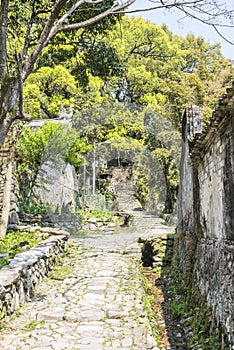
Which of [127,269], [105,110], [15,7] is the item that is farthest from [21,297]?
[105,110]

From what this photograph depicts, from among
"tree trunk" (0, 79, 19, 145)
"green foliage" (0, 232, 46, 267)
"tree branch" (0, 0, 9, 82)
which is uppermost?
"tree branch" (0, 0, 9, 82)

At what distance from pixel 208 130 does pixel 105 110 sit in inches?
706

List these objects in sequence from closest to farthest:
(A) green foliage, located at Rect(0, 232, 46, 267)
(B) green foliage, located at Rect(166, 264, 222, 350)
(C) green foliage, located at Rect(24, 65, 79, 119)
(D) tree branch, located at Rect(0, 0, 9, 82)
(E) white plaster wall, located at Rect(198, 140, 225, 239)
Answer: (B) green foliage, located at Rect(166, 264, 222, 350) → (E) white plaster wall, located at Rect(198, 140, 225, 239) → (D) tree branch, located at Rect(0, 0, 9, 82) → (A) green foliage, located at Rect(0, 232, 46, 267) → (C) green foliage, located at Rect(24, 65, 79, 119)

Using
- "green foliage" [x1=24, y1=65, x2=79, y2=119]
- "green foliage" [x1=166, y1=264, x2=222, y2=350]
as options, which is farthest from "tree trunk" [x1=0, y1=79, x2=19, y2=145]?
"green foliage" [x1=24, y1=65, x2=79, y2=119]

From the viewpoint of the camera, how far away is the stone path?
13.8 feet

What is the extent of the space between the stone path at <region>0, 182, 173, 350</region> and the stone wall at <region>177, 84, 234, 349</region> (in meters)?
0.87

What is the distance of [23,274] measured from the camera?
19.1ft

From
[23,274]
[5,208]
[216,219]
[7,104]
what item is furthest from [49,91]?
[216,219]

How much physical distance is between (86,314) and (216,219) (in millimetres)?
2064

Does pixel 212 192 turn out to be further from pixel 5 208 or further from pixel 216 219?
pixel 5 208

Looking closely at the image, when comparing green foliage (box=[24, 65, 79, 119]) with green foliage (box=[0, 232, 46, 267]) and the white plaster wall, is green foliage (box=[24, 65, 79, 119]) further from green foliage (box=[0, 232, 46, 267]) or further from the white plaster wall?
the white plaster wall

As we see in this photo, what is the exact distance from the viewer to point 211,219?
5.37 metres

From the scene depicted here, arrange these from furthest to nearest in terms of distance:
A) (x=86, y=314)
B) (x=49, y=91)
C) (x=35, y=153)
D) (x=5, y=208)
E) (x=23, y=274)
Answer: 1. (x=49, y=91)
2. (x=35, y=153)
3. (x=5, y=208)
4. (x=23, y=274)
5. (x=86, y=314)

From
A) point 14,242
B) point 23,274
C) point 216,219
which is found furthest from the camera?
point 14,242
